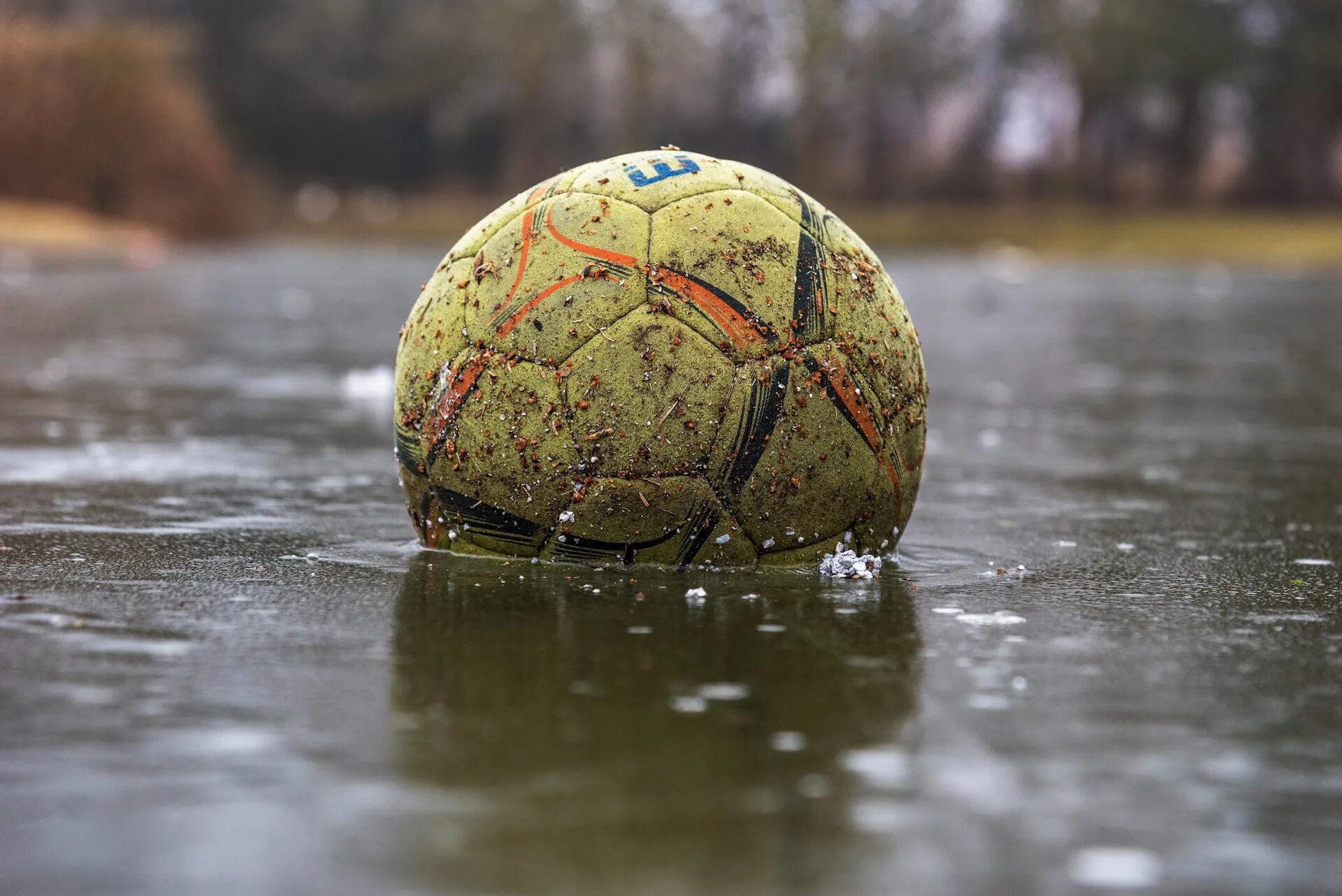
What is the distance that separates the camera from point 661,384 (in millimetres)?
4934

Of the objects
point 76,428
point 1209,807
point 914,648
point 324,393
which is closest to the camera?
point 1209,807

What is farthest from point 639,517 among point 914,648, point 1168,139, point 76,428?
point 1168,139

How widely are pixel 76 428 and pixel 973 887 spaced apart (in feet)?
22.8

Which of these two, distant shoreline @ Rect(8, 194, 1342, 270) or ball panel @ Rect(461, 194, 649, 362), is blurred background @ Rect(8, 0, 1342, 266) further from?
ball panel @ Rect(461, 194, 649, 362)

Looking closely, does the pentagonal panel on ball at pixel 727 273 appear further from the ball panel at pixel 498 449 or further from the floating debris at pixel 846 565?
the floating debris at pixel 846 565

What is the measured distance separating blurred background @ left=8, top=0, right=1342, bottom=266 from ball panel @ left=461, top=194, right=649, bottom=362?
34.0 m

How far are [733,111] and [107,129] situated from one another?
25783 millimetres

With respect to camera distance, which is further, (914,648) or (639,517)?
(639,517)

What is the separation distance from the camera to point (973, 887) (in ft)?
8.70

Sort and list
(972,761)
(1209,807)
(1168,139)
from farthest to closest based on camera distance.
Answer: (1168,139)
(972,761)
(1209,807)

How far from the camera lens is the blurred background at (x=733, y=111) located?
4038cm

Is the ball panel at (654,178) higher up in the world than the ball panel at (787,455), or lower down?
higher up

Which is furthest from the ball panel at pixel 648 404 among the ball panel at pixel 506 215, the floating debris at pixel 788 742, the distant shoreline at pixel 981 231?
the distant shoreline at pixel 981 231

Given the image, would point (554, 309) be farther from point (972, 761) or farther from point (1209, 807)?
point (1209, 807)
